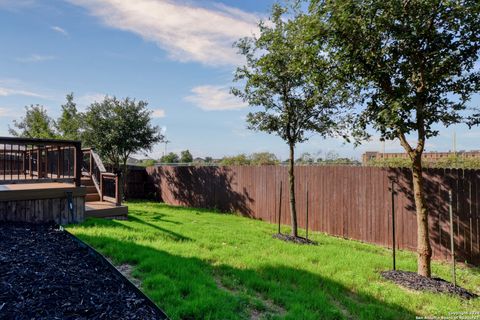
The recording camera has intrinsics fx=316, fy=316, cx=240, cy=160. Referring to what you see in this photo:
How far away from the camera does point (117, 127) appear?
12.2m

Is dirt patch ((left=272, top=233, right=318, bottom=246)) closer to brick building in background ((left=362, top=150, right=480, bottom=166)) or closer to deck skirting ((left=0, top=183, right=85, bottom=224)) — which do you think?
deck skirting ((left=0, top=183, right=85, bottom=224))

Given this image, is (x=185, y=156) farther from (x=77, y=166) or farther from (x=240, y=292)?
(x=240, y=292)

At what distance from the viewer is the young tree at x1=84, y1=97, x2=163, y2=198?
12.2 metres

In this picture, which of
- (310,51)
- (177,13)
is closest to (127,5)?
(177,13)

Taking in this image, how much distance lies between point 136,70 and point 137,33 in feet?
7.00

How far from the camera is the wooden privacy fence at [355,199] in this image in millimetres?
5711

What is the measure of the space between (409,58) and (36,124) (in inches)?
659

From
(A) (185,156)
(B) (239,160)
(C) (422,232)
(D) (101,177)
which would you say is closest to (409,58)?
(C) (422,232)

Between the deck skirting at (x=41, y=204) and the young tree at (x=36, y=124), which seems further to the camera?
the young tree at (x=36, y=124)

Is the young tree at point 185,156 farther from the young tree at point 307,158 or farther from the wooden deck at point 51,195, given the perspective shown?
the wooden deck at point 51,195

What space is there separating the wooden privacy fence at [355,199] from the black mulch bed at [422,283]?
207cm

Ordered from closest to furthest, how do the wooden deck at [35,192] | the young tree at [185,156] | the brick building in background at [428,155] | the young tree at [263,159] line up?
the wooden deck at [35,192]
the brick building in background at [428,155]
the young tree at [263,159]
the young tree at [185,156]

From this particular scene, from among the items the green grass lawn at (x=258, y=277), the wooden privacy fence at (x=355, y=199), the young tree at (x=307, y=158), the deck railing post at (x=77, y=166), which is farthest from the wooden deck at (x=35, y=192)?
the young tree at (x=307, y=158)

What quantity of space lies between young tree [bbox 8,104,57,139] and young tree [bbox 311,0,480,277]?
14135mm
